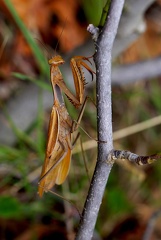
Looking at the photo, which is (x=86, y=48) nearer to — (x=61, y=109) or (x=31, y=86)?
(x=31, y=86)

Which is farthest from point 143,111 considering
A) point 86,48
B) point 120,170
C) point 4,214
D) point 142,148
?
point 4,214

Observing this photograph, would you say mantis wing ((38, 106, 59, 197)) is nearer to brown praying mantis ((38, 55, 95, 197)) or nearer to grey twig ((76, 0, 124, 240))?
brown praying mantis ((38, 55, 95, 197))

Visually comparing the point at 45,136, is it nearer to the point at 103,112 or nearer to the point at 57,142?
the point at 57,142

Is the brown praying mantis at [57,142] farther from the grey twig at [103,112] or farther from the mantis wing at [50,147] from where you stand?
the grey twig at [103,112]

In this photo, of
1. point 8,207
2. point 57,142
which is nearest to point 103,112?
point 57,142

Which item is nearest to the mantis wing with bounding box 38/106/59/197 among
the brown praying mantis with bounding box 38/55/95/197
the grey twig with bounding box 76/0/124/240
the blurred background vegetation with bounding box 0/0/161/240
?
the brown praying mantis with bounding box 38/55/95/197

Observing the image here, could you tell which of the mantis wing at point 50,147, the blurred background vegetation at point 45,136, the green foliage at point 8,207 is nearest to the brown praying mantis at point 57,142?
the mantis wing at point 50,147
